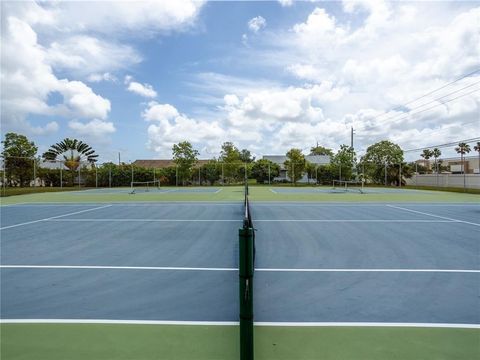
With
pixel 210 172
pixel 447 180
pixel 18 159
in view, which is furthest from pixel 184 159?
pixel 447 180

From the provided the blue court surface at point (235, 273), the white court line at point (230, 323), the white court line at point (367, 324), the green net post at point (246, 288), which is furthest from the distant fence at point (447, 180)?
the green net post at point (246, 288)

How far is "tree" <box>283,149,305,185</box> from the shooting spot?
46.8 metres

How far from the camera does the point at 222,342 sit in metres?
3.46

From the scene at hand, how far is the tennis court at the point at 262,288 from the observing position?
355cm

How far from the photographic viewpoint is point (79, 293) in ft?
16.1

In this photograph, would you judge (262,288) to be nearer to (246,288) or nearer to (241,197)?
(246,288)

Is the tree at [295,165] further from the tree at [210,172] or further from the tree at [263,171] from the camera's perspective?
the tree at [210,172]

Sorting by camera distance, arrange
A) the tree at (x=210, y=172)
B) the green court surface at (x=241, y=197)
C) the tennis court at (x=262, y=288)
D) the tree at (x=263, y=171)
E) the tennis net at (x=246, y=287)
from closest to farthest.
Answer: the tennis net at (x=246, y=287), the tennis court at (x=262, y=288), the green court surface at (x=241, y=197), the tree at (x=210, y=172), the tree at (x=263, y=171)

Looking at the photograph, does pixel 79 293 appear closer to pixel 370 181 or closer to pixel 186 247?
pixel 186 247

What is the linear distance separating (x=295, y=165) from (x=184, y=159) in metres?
14.6

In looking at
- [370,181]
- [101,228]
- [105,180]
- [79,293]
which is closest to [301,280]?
[79,293]

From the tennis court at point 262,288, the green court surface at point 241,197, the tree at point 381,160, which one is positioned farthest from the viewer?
the tree at point 381,160

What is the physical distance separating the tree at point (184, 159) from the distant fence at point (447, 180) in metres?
27.8

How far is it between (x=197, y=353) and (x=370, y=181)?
47.7 metres
